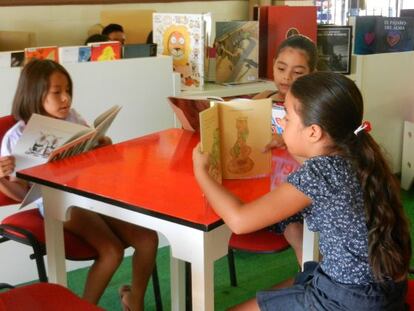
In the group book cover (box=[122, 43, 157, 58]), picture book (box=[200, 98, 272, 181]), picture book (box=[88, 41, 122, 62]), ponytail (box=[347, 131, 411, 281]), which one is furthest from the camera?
book cover (box=[122, 43, 157, 58])

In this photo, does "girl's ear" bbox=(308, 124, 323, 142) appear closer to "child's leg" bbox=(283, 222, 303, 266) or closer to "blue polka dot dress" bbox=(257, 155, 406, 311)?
"blue polka dot dress" bbox=(257, 155, 406, 311)

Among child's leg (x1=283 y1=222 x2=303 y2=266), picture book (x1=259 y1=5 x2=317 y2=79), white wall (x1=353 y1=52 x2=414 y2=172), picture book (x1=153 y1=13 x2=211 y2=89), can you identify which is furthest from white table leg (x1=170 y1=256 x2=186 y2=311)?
white wall (x1=353 y1=52 x2=414 y2=172)

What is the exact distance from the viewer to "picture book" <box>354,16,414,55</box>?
3619 mm

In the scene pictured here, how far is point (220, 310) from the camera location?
8.08 ft

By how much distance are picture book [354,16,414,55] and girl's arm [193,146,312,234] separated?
2.39 metres

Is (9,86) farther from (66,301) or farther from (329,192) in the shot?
(329,192)

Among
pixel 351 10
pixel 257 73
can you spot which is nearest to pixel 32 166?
pixel 257 73

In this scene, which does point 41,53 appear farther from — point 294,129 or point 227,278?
point 294,129

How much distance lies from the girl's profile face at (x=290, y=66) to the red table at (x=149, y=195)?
1.91 feet

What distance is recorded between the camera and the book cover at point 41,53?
2461 millimetres

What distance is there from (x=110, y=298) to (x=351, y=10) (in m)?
4.17

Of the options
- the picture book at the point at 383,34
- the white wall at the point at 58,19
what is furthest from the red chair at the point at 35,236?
the picture book at the point at 383,34

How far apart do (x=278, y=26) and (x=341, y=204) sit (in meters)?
1.93

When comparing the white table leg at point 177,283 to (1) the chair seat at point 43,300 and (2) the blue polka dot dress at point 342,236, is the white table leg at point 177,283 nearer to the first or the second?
(1) the chair seat at point 43,300
